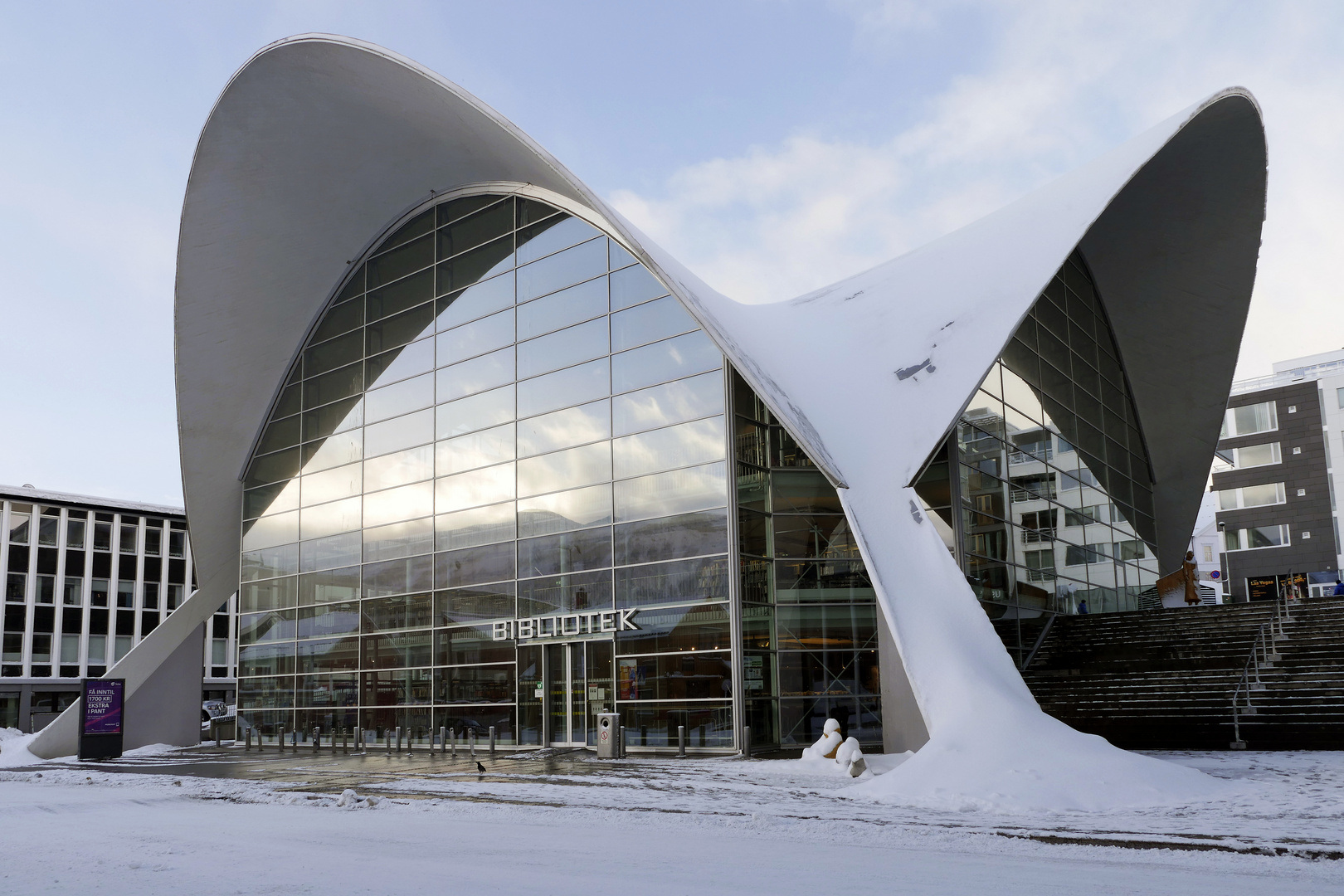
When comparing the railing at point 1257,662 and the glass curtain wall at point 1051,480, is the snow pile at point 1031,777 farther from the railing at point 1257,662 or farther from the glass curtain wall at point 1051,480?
the glass curtain wall at point 1051,480

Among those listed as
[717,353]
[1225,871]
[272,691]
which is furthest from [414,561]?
[1225,871]

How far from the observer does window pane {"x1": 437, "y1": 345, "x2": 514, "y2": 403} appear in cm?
2453

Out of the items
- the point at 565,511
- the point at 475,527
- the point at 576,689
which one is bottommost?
the point at 576,689

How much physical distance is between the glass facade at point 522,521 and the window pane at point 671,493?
0.16ft

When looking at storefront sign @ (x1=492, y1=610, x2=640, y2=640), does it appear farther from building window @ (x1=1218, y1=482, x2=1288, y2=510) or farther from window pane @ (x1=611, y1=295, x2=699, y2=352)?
building window @ (x1=1218, y1=482, x2=1288, y2=510)

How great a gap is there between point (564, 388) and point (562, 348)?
919 mm

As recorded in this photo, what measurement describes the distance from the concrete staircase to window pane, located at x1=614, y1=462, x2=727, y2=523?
712 cm

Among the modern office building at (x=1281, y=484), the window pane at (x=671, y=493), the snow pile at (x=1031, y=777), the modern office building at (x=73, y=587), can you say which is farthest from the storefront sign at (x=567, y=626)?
the modern office building at (x=1281, y=484)

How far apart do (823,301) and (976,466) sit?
5.22 meters

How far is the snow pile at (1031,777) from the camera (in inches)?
418

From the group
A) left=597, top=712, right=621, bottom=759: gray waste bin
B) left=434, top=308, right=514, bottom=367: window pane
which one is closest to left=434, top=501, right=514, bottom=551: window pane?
left=434, top=308, right=514, bottom=367: window pane

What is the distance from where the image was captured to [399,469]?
26.4 metres

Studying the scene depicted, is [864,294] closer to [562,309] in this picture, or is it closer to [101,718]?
[562,309]

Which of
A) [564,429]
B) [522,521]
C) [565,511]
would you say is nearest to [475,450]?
[522,521]
